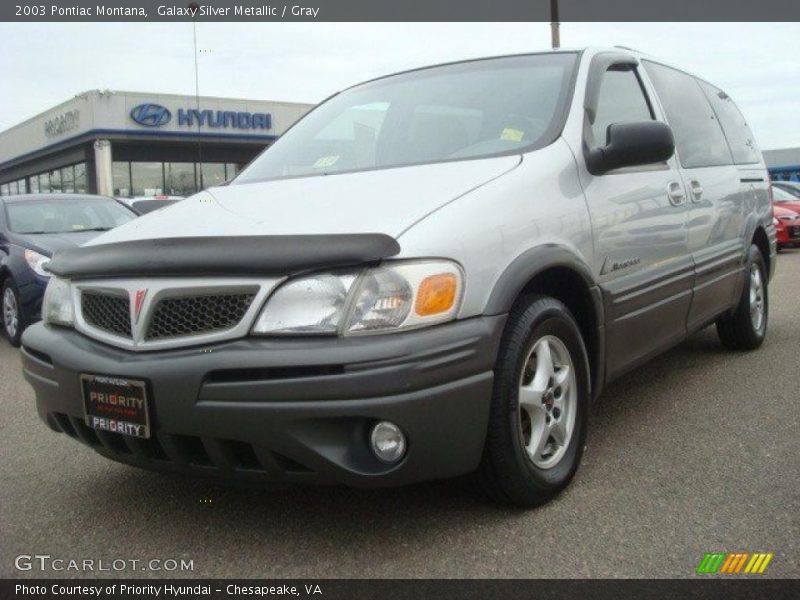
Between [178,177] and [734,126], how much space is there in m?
29.6

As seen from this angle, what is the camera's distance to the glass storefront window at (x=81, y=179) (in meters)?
33.3

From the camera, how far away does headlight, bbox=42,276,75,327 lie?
2980 mm

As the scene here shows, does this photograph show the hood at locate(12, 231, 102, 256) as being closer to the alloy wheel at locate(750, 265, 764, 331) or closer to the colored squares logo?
the alloy wheel at locate(750, 265, 764, 331)

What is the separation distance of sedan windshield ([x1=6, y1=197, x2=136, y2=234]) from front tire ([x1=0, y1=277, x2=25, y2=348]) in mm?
573

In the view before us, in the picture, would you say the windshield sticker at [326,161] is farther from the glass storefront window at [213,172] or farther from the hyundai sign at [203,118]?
the glass storefront window at [213,172]

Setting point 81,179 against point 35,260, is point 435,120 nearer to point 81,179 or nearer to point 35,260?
point 35,260

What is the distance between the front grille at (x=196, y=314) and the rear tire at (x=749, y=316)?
3756 millimetres

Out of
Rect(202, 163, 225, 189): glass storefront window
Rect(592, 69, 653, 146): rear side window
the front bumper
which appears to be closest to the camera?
the front bumper

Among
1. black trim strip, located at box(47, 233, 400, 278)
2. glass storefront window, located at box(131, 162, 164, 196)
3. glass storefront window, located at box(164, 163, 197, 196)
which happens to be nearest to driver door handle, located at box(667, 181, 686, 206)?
black trim strip, located at box(47, 233, 400, 278)

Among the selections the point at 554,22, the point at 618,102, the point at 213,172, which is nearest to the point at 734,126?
the point at 618,102

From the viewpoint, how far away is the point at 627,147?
3299 millimetres

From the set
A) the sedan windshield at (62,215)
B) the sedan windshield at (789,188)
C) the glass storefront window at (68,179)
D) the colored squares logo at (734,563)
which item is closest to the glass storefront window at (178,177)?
the glass storefront window at (68,179)

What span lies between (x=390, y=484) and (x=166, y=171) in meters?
31.9
